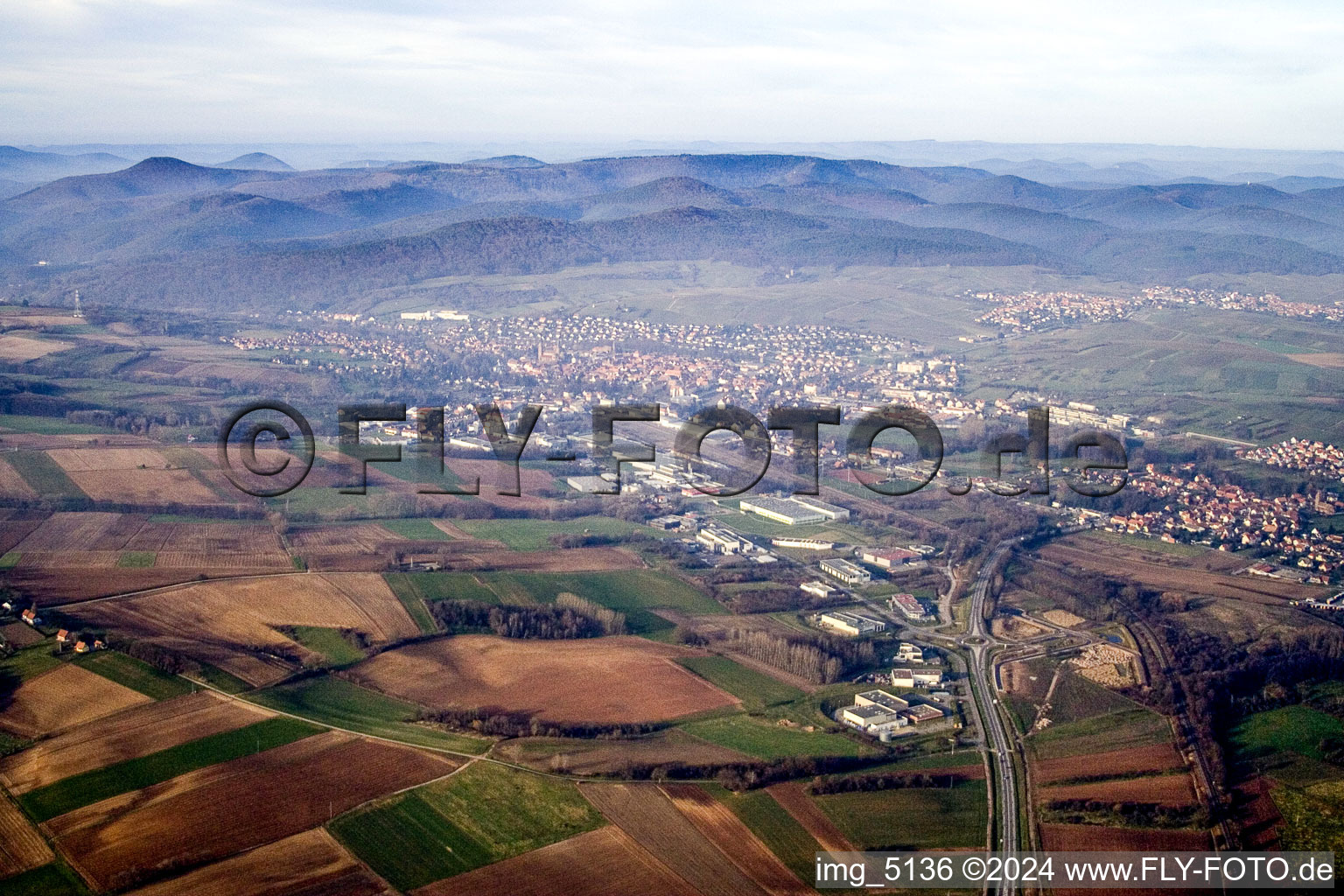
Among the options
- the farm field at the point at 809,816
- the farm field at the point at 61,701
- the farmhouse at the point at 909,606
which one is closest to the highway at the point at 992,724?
the farmhouse at the point at 909,606

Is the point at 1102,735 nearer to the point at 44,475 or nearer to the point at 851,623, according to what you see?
the point at 851,623

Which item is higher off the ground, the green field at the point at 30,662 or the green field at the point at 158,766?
the green field at the point at 30,662

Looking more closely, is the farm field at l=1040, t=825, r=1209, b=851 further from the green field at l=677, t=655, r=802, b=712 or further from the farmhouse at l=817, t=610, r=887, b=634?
the farmhouse at l=817, t=610, r=887, b=634

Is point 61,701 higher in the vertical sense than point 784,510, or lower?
higher

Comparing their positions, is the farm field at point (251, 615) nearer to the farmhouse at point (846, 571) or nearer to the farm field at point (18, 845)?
the farm field at point (18, 845)

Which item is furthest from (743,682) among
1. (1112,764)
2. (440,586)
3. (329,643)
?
(329,643)
